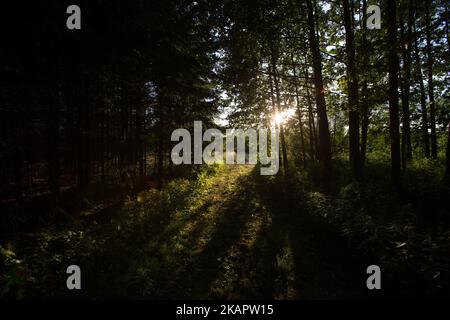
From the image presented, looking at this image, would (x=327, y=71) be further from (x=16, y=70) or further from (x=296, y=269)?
(x=16, y=70)

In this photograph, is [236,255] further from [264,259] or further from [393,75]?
[393,75]

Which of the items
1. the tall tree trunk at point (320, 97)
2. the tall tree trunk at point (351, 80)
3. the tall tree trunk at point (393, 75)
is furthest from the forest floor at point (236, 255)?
the tall tree trunk at point (351, 80)

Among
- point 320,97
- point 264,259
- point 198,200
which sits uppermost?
point 320,97

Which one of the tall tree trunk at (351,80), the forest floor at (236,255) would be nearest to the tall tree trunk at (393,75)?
the tall tree trunk at (351,80)

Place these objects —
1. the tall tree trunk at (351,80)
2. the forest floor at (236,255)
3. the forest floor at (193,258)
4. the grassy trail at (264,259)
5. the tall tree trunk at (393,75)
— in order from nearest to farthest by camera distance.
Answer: the forest floor at (236,255)
the forest floor at (193,258)
the grassy trail at (264,259)
the tall tree trunk at (393,75)
the tall tree trunk at (351,80)

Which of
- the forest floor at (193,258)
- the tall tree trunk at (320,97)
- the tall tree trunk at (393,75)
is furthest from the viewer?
the tall tree trunk at (320,97)

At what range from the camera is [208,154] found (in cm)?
3034

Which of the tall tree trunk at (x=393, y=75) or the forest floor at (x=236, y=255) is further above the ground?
the tall tree trunk at (x=393, y=75)

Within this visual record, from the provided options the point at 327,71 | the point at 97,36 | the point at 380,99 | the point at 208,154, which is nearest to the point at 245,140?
the point at 208,154

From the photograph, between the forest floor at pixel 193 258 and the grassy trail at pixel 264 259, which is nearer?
the forest floor at pixel 193 258

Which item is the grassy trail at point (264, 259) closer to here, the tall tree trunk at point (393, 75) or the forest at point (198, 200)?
the forest at point (198, 200)

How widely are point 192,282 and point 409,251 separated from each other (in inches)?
202

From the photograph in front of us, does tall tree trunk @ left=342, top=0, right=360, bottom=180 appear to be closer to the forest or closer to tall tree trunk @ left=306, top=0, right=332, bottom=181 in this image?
the forest

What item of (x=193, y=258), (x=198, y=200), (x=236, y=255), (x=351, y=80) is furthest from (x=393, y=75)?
(x=198, y=200)
